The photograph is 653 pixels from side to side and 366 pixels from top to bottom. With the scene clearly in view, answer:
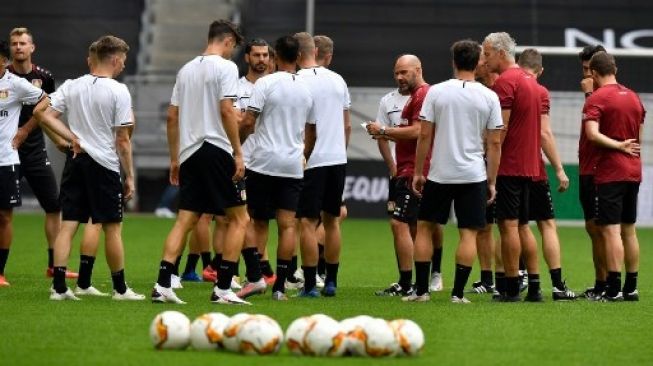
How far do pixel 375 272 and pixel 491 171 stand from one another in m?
4.27

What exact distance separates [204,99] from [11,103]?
280 centimetres

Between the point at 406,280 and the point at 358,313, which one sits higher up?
the point at 358,313

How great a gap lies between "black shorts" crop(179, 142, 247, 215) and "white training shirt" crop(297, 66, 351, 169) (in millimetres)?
1173

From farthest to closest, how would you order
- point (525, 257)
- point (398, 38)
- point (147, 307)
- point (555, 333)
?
point (398, 38) < point (525, 257) < point (147, 307) < point (555, 333)

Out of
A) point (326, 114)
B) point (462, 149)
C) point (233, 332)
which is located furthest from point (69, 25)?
point (233, 332)

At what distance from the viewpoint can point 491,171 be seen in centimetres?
1165

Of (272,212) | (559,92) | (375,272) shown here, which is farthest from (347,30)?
(272,212)

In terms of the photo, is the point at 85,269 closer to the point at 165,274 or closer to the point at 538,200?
the point at 165,274

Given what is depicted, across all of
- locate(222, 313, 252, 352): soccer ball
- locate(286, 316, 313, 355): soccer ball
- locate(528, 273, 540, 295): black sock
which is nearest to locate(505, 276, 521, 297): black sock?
locate(528, 273, 540, 295): black sock

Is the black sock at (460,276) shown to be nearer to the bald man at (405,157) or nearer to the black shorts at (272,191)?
the bald man at (405,157)

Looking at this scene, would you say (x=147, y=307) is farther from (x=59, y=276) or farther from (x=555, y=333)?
(x=555, y=333)

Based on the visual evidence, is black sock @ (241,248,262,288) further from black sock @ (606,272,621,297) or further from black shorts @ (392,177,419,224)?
black sock @ (606,272,621,297)

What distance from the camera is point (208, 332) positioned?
336 inches

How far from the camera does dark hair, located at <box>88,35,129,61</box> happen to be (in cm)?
1150
